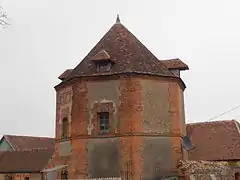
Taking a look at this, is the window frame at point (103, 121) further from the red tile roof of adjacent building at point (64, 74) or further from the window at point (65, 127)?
the red tile roof of adjacent building at point (64, 74)

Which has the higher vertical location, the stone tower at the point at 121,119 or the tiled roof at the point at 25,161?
the stone tower at the point at 121,119

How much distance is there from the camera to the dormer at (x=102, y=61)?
78.2 feet

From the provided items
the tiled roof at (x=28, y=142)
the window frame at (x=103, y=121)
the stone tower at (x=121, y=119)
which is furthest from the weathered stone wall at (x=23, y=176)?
the window frame at (x=103, y=121)

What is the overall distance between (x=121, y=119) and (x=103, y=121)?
1.29 m

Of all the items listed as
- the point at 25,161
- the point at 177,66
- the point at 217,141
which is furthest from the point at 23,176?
the point at 177,66

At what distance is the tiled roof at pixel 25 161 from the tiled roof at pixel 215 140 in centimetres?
1585

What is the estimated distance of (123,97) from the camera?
75.2 feet

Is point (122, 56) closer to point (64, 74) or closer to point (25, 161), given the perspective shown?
point (64, 74)

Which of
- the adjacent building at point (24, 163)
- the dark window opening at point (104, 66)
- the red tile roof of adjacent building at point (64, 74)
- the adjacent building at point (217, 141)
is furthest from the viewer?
the adjacent building at point (24, 163)

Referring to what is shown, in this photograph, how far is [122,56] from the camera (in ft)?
80.6

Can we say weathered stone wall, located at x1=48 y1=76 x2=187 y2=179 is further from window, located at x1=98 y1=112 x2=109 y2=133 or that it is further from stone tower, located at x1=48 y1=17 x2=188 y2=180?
window, located at x1=98 y1=112 x2=109 y2=133

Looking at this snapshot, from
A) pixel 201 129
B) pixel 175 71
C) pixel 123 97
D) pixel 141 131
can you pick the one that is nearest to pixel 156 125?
pixel 141 131

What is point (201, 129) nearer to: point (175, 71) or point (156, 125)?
point (175, 71)

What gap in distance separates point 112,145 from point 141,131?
1944 millimetres
